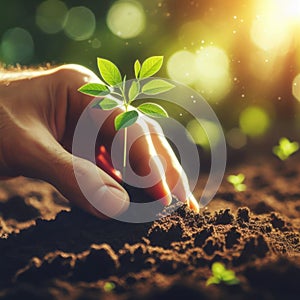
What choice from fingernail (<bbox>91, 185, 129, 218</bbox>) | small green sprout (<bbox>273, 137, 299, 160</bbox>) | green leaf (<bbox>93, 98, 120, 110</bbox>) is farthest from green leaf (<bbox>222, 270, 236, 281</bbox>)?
small green sprout (<bbox>273, 137, 299, 160</bbox>)

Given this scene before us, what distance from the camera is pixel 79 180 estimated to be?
1911 mm

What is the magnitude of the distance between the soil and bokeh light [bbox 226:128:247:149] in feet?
3.48

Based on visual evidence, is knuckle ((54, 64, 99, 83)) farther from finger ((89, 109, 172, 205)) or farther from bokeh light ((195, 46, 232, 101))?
bokeh light ((195, 46, 232, 101))

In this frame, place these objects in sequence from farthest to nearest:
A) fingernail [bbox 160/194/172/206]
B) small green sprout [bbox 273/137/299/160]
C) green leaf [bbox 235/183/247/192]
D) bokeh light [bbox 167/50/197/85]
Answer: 1. bokeh light [bbox 167/50/197/85]
2. small green sprout [bbox 273/137/299/160]
3. green leaf [bbox 235/183/247/192]
4. fingernail [bbox 160/194/172/206]

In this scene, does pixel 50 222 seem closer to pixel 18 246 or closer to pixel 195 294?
pixel 18 246

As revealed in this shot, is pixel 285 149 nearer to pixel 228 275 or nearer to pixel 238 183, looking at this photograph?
pixel 238 183

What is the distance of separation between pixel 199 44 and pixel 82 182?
2.55 metres

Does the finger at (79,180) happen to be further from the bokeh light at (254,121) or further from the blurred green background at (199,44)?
the bokeh light at (254,121)

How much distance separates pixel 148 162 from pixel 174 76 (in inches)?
75.3

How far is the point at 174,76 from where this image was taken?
4055 millimetres

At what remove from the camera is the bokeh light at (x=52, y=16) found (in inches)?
190

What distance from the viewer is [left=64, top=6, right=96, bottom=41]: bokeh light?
4631 mm

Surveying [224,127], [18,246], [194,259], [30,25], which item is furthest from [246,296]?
[30,25]

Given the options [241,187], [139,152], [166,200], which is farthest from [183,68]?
[166,200]
